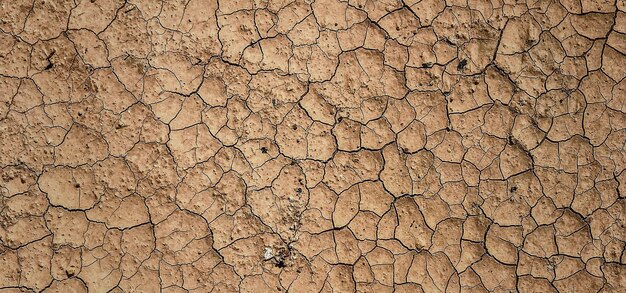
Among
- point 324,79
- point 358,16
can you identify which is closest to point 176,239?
point 324,79

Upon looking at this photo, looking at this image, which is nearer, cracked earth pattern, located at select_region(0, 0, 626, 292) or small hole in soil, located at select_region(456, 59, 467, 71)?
cracked earth pattern, located at select_region(0, 0, 626, 292)

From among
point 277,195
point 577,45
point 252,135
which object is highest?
point 577,45

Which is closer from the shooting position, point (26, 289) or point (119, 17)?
point (26, 289)

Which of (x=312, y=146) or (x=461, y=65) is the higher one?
(x=461, y=65)

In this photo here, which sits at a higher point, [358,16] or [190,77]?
[358,16]

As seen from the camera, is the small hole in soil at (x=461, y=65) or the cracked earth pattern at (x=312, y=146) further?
the small hole in soil at (x=461, y=65)

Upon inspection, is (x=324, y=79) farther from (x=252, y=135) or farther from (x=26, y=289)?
(x=26, y=289)

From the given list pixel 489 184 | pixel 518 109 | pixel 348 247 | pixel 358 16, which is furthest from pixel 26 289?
pixel 518 109
